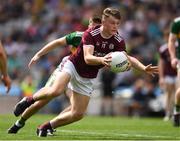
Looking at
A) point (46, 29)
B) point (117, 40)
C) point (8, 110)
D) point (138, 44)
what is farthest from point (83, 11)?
point (117, 40)

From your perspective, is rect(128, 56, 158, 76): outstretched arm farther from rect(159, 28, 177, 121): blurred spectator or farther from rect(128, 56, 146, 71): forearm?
rect(159, 28, 177, 121): blurred spectator

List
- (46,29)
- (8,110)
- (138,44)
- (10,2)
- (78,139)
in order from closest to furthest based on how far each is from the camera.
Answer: (78,139) → (8,110) → (138,44) → (46,29) → (10,2)

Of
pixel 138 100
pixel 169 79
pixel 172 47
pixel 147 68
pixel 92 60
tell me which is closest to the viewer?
pixel 92 60

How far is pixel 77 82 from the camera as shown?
1215cm

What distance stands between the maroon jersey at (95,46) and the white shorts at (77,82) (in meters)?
0.06

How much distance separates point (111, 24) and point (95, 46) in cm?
43

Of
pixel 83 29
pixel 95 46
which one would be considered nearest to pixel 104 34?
pixel 95 46

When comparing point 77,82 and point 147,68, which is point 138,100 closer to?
point 77,82

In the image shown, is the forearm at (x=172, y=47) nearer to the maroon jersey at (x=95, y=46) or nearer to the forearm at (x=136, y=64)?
the forearm at (x=136, y=64)

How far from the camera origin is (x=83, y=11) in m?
29.1

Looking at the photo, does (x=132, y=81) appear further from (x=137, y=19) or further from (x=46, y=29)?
(x=46, y=29)

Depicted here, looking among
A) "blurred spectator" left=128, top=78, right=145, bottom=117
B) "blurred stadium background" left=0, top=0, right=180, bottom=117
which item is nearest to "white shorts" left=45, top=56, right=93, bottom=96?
"blurred stadium background" left=0, top=0, right=180, bottom=117

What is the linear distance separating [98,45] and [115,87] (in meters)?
13.7

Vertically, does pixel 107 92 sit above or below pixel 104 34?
below
